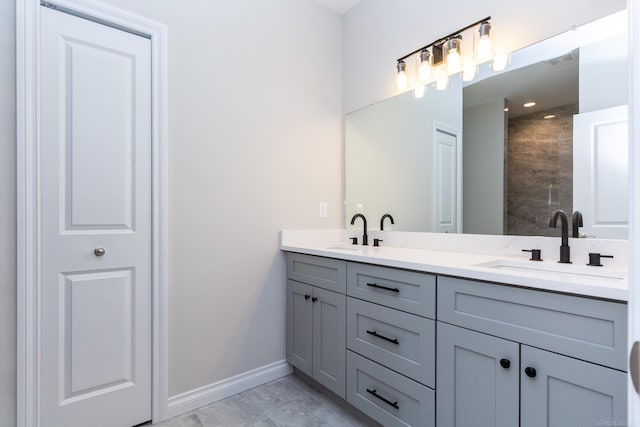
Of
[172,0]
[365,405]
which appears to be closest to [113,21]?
[172,0]

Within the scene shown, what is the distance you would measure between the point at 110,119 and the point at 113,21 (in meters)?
0.47

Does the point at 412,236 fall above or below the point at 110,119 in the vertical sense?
below

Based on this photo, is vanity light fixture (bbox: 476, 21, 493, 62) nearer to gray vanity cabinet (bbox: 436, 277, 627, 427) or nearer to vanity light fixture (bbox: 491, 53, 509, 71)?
vanity light fixture (bbox: 491, 53, 509, 71)

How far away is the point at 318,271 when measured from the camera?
1989mm

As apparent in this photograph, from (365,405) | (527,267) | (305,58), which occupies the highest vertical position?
(305,58)

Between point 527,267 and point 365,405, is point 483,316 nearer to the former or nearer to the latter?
point 527,267

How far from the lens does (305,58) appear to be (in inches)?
94.3

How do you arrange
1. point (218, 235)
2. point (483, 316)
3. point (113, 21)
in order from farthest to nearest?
point (218, 235), point (113, 21), point (483, 316)

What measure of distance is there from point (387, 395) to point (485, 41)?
1.80 metres

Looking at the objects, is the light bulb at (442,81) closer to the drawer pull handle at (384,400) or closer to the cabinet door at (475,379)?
the cabinet door at (475,379)

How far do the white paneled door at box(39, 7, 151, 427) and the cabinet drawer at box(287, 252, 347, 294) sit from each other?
852 mm

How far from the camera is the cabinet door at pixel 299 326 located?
6.77ft

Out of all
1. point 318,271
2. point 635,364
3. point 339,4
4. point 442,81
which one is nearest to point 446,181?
point 442,81

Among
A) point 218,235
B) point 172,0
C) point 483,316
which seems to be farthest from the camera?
point 218,235
